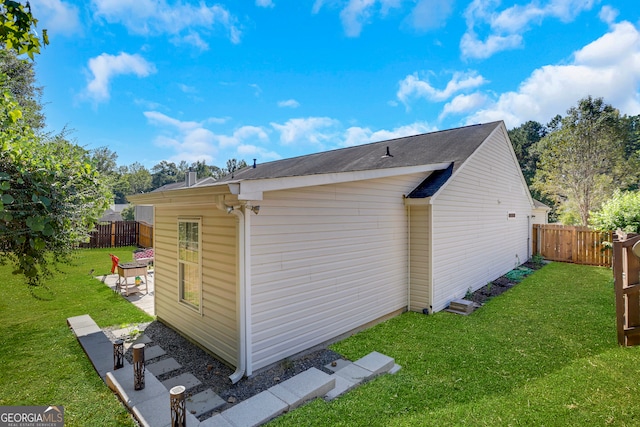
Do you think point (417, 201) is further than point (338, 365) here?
Yes

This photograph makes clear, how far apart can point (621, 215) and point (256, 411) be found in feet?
44.4

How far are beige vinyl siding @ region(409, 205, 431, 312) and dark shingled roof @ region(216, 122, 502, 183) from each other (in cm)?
138

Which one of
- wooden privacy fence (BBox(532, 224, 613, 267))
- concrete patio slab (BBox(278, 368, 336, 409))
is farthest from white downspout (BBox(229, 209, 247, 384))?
wooden privacy fence (BBox(532, 224, 613, 267))

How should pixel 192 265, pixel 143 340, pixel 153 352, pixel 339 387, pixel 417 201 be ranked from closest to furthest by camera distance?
1. pixel 339 387
2. pixel 153 352
3. pixel 192 265
4. pixel 143 340
5. pixel 417 201

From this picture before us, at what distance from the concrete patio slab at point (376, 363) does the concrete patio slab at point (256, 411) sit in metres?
1.37

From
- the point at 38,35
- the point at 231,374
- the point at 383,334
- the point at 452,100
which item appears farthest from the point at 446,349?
the point at 452,100

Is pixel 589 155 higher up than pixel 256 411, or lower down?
higher up

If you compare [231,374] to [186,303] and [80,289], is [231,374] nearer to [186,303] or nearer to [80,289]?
[186,303]

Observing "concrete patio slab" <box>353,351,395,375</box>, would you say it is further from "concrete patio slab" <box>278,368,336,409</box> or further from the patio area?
the patio area

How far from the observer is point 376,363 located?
13.3 ft

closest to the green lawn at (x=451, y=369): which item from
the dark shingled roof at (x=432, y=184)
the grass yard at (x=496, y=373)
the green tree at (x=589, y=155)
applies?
the grass yard at (x=496, y=373)

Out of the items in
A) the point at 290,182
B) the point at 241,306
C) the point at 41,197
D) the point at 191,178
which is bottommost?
the point at 241,306

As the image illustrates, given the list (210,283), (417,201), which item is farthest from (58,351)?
(417,201)

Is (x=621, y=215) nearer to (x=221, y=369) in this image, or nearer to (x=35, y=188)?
(x=221, y=369)
